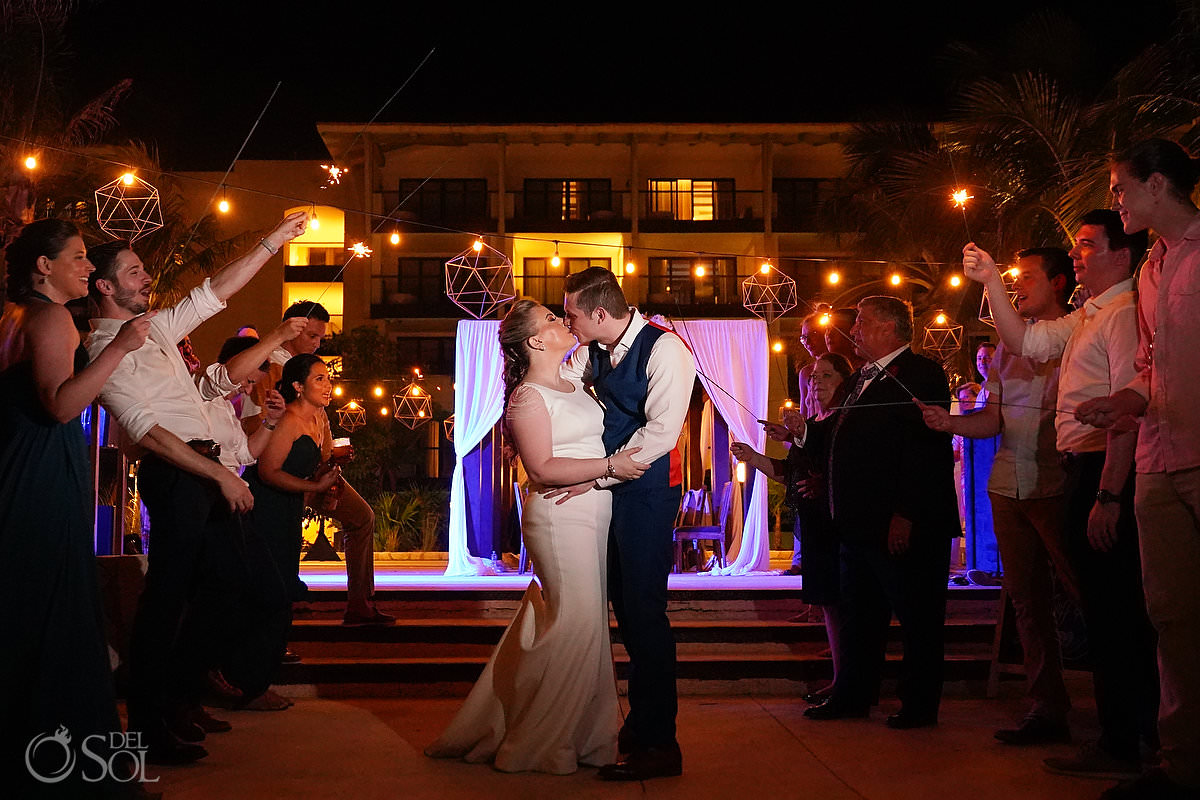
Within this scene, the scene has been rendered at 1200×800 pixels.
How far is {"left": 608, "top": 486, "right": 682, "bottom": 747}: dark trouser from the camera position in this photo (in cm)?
396

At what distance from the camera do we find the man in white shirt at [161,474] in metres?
4.09

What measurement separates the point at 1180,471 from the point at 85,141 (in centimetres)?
1440

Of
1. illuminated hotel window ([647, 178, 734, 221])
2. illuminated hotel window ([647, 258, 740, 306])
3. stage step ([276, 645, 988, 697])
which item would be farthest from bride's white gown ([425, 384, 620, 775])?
illuminated hotel window ([647, 178, 734, 221])

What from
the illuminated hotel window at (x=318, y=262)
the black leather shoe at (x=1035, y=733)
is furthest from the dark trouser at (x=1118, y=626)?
the illuminated hotel window at (x=318, y=262)

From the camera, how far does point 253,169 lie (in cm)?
3334

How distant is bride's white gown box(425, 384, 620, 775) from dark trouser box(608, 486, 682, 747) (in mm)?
103

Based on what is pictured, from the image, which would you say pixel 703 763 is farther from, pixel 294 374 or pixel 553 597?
pixel 294 374

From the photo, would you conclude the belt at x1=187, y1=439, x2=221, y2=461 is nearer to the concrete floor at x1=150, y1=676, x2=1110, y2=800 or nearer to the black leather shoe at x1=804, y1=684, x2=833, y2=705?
the concrete floor at x1=150, y1=676, x2=1110, y2=800

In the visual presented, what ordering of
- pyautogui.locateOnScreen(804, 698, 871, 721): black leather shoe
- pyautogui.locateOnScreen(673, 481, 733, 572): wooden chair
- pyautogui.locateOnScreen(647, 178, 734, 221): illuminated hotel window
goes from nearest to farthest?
pyautogui.locateOnScreen(804, 698, 871, 721): black leather shoe, pyautogui.locateOnScreen(673, 481, 733, 572): wooden chair, pyautogui.locateOnScreen(647, 178, 734, 221): illuminated hotel window

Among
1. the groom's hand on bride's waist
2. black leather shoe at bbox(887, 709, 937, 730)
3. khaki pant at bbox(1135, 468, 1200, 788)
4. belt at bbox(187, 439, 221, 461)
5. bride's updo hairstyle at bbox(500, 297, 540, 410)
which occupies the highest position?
bride's updo hairstyle at bbox(500, 297, 540, 410)

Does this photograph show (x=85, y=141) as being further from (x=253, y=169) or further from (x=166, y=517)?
(x=253, y=169)

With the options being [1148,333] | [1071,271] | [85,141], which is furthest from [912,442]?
[85,141]

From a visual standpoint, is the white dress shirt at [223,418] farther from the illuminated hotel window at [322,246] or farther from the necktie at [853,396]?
the illuminated hotel window at [322,246]

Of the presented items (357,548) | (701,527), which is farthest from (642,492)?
(701,527)
